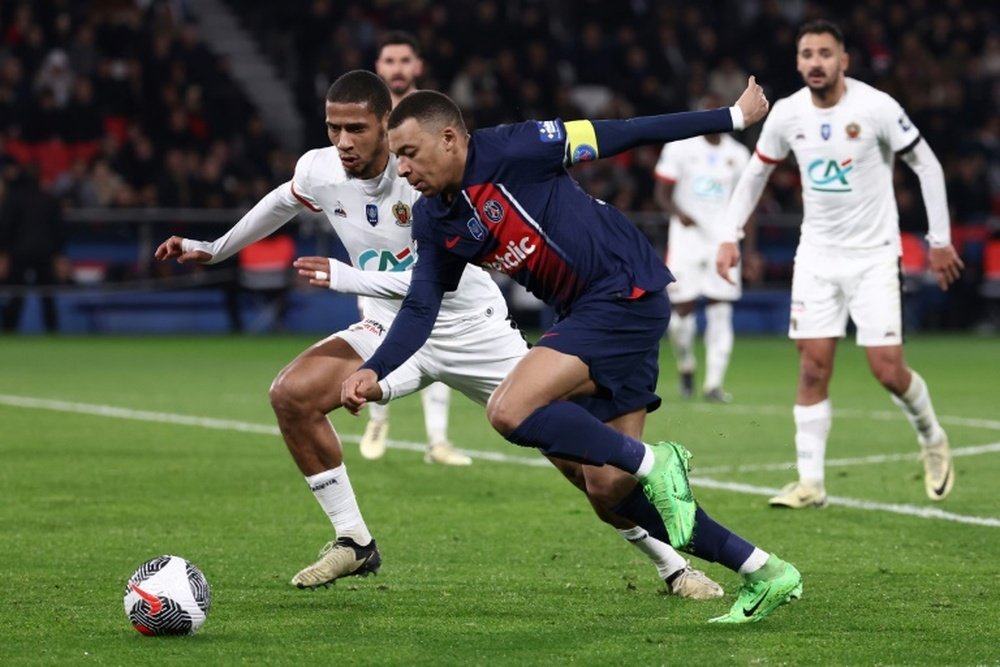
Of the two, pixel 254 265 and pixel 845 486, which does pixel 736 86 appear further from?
pixel 845 486

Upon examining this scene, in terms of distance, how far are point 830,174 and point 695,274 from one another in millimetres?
6445

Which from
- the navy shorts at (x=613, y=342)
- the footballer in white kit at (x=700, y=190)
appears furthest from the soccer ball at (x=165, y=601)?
the footballer in white kit at (x=700, y=190)

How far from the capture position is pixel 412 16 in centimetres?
2633

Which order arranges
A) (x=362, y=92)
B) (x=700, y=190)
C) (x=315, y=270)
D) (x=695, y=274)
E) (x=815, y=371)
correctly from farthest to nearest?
1. (x=700, y=190)
2. (x=695, y=274)
3. (x=815, y=371)
4. (x=362, y=92)
5. (x=315, y=270)

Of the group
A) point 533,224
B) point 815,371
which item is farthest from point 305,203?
point 815,371

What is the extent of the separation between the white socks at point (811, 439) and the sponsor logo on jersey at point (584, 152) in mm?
3556

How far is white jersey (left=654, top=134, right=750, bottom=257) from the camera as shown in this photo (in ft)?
52.1

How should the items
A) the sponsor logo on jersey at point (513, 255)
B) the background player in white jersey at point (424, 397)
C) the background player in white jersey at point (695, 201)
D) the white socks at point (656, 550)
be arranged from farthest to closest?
the background player in white jersey at point (695, 201) < the background player in white jersey at point (424, 397) < the white socks at point (656, 550) < the sponsor logo on jersey at point (513, 255)

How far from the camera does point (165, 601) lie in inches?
228

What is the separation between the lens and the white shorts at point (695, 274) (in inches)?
605

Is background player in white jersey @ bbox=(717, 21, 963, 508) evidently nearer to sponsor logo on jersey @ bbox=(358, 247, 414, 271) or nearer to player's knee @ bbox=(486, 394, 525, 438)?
sponsor logo on jersey @ bbox=(358, 247, 414, 271)

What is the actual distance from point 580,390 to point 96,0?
2134 centimetres

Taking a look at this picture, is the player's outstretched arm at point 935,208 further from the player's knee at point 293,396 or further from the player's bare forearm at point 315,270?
the player's bare forearm at point 315,270

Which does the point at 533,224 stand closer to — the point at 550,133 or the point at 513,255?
the point at 513,255
